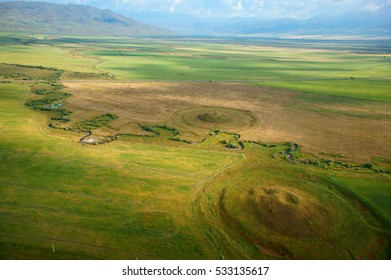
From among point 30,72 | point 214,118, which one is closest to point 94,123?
point 214,118

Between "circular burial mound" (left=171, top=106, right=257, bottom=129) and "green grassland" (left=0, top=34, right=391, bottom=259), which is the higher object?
"circular burial mound" (left=171, top=106, right=257, bottom=129)

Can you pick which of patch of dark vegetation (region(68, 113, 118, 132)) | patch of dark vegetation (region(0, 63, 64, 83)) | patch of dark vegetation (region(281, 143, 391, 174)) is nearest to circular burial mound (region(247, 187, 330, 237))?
patch of dark vegetation (region(281, 143, 391, 174))

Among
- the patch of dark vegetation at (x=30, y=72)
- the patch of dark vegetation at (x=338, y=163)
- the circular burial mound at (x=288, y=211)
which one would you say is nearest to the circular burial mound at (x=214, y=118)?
the patch of dark vegetation at (x=338, y=163)

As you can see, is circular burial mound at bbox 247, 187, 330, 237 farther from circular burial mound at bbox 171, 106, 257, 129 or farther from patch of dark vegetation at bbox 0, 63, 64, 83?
patch of dark vegetation at bbox 0, 63, 64, 83

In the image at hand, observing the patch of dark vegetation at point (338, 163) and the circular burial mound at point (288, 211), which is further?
the patch of dark vegetation at point (338, 163)

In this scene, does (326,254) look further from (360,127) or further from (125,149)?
(360,127)

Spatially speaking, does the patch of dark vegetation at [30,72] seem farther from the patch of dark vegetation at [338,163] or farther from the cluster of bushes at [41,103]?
the patch of dark vegetation at [338,163]
